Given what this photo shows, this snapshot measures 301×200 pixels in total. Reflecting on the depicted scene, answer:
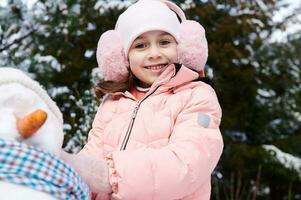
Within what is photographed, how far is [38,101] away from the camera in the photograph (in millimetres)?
1732

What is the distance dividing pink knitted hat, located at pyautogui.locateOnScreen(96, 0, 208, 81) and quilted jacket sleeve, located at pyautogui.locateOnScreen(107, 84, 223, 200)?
388 mm

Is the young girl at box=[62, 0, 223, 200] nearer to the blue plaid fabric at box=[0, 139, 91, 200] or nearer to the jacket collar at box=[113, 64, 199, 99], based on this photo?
the jacket collar at box=[113, 64, 199, 99]

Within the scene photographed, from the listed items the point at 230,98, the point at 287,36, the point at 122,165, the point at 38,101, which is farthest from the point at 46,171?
the point at 287,36

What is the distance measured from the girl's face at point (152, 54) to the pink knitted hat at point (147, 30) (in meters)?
0.02

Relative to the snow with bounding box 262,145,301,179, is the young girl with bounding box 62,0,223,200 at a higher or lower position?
higher

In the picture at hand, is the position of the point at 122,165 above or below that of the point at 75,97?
above

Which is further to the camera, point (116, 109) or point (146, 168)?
point (116, 109)

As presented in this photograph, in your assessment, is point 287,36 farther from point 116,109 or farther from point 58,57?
point 116,109

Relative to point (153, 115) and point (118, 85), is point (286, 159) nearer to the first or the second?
point (118, 85)

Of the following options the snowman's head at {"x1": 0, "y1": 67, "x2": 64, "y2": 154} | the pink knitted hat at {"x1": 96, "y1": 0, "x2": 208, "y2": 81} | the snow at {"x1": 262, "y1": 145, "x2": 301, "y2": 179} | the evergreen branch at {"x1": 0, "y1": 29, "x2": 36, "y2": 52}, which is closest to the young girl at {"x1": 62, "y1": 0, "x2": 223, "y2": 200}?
the pink knitted hat at {"x1": 96, "y1": 0, "x2": 208, "y2": 81}

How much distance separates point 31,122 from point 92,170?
1.10 ft

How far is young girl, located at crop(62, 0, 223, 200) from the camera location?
1971mm

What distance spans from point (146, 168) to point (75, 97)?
414 centimetres

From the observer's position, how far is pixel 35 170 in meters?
1.66
